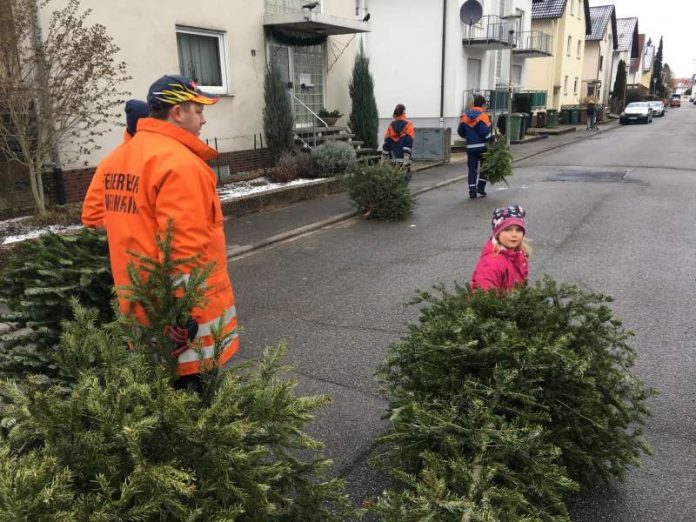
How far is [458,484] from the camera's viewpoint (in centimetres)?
224

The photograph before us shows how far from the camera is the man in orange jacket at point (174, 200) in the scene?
7.68 ft

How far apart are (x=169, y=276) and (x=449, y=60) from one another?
2224 centimetres

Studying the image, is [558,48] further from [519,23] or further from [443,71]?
[443,71]

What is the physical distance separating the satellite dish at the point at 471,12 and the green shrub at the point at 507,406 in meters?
20.7

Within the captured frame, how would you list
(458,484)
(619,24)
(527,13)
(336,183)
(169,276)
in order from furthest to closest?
(619,24)
(527,13)
(336,183)
(458,484)
(169,276)

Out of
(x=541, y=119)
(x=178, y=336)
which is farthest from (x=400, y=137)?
(x=541, y=119)

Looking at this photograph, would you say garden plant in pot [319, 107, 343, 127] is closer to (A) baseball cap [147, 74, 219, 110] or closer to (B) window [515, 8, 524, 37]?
(A) baseball cap [147, 74, 219, 110]

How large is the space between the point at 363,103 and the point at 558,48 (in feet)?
94.5

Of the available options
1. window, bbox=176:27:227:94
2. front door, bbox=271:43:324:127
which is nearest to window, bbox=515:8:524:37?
front door, bbox=271:43:324:127

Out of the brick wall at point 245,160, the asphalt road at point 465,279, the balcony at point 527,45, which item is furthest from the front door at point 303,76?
the balcony at point 527,45

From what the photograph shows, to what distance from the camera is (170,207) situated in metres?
2.34

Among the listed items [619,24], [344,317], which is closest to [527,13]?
[344,317]

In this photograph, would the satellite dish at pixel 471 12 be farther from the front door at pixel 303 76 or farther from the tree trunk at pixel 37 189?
the tree trunk at pixel 37 189

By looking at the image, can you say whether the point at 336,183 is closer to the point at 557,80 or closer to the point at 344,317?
the point at 344,317
